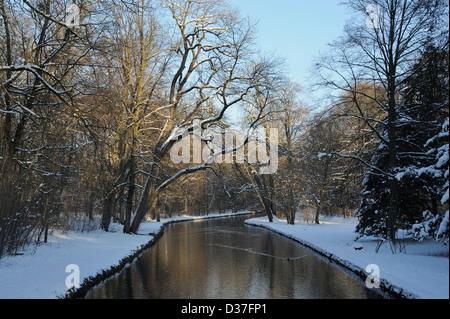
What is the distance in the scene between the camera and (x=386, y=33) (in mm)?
14461

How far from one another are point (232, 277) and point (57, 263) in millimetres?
4699

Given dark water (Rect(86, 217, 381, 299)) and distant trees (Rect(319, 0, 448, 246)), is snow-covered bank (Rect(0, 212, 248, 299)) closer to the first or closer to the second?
dark water (Rect(86, 217, 381, 299))

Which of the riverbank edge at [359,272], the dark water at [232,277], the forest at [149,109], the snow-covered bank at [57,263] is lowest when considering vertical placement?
the dark water at [232,277]

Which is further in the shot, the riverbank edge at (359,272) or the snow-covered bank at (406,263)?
the riverbank edge at (359,272)

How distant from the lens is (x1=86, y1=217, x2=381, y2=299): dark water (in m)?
8.76

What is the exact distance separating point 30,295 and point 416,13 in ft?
46.6

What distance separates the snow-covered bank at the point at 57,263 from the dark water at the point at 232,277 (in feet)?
2.20

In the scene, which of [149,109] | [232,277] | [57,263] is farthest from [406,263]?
[149,109]

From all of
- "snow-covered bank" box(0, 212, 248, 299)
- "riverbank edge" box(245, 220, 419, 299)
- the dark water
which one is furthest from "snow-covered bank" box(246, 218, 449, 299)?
"snow-covered bank" box(0, 212, 248, 299)

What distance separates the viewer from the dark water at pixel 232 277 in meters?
8.76

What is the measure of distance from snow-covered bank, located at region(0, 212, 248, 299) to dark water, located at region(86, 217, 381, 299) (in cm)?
67

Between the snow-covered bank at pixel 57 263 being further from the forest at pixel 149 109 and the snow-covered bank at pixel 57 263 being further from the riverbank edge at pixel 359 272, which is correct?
the riverbank edge at pixel 359 272

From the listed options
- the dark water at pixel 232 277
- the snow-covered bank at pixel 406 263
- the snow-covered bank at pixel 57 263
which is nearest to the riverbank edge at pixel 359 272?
the snow-covered bank at pixel 406 263

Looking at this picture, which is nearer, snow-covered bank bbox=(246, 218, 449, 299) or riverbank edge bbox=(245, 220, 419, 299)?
snow-covered bank bbox=(246, 218, 449, 299)
